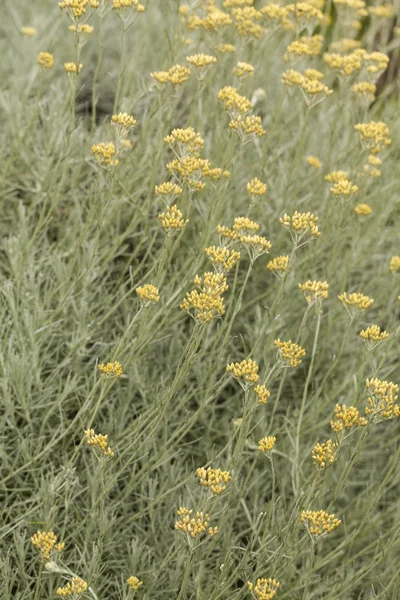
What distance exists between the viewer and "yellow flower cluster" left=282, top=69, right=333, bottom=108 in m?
2.60

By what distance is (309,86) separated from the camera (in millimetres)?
2609

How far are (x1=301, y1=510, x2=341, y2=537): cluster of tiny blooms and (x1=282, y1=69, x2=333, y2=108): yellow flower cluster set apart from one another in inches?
54.8

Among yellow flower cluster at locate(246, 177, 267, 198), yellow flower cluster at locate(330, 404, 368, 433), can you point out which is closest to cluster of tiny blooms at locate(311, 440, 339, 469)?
yellow flower cluster at locate(330, 404, 368, 433)

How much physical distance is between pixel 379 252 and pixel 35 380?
1882 mm

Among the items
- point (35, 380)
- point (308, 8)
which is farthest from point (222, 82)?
point (35, 380)

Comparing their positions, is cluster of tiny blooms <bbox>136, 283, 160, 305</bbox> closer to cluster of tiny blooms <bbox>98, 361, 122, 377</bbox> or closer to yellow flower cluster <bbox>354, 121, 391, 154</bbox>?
cluster of tiny blooms <bbox>98, 361, 122, 377</bbox>

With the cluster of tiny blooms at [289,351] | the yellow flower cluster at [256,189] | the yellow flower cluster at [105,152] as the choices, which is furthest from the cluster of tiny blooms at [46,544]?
the yellow flower cluster at [256,189]

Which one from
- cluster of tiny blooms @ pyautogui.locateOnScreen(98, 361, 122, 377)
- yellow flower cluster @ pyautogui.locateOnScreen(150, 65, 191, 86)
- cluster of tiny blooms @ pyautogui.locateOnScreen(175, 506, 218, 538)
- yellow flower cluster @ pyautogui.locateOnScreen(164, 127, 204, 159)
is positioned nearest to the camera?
cluster of tiny blooms @ pyautogui.locateOnScreen(175, 506, 218, 538)

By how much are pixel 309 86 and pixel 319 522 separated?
1456mm

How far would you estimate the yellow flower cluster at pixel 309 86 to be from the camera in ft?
8.53

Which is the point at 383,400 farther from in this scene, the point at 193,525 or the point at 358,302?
the point at 193,525

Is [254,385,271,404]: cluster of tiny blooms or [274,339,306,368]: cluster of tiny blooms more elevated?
[274,339,306,368]: cluster of tiny blooms

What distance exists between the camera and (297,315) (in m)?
2.94

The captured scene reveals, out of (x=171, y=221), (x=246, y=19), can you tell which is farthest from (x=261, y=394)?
(x=246, y=19)
